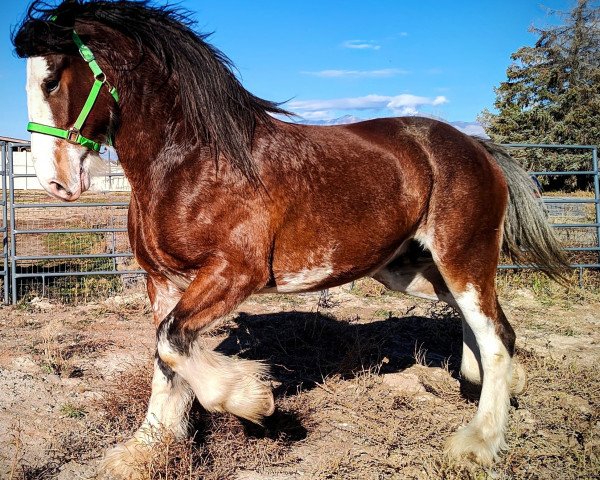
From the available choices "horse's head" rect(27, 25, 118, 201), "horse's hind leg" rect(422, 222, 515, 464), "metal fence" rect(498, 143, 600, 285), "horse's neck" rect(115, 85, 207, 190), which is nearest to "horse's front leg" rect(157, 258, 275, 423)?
"horse's neck" rect(115, 85, 207, 190)

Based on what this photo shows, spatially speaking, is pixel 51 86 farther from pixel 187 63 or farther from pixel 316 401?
pixel 316 401

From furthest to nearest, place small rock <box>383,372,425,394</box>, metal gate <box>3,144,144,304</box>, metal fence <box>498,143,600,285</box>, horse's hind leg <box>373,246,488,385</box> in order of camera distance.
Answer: metal fence <box>498,143,600,285</box> → metal gate <box>3,144,144,304</box> → small rock <box>383,372,425,394</box> → horse's hind leg <box>373,246,488,385</box>

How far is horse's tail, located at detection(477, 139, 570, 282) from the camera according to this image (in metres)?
4.32

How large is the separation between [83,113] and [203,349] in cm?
143

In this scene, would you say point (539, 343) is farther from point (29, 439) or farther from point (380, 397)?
point (29, 439)

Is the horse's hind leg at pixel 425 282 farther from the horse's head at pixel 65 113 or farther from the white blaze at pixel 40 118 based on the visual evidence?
the white blaze at pixel 40 118

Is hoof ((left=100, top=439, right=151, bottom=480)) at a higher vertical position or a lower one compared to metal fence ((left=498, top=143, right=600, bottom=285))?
lower

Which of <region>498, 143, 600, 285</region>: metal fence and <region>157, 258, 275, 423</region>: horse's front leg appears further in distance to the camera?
<region>498, 143, 600, 285</region>: metal fence

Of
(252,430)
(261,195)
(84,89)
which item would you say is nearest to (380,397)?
(252,430)

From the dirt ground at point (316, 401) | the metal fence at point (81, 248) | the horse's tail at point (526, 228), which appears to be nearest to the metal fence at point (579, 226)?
the metal fence at point (81, 248)

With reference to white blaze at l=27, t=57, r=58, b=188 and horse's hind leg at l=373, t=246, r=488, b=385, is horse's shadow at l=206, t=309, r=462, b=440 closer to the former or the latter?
horse's hind leg at l=373, t=246, r=488, b=385

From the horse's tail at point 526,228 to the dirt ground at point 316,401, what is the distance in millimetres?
1010

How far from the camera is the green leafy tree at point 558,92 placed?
79.1 ft

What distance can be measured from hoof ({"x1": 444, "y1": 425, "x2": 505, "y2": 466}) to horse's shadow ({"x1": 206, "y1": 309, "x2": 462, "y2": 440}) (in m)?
1.10
